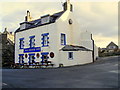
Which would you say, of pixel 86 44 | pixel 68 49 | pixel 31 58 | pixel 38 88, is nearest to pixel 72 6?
pixel 86 44

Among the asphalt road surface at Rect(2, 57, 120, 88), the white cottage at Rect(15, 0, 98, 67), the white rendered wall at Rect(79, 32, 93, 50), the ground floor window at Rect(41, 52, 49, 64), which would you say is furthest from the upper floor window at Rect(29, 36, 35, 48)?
the asphalt road surface at Rect(2, 57, 120, 88)

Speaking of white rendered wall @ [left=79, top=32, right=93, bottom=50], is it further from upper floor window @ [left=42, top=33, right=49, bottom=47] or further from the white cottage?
upper floor window @ [left=42, top=33, right=49, bottom=47]

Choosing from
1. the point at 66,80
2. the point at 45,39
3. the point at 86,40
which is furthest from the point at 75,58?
the point at 66,80

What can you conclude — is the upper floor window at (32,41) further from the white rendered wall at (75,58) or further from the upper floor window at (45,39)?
the white rendered wall at (75,58)

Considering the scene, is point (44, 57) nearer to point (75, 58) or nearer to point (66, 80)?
point (75, 58)

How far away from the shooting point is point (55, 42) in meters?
24.6

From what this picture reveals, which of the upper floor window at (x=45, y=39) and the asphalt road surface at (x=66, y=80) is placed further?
the upper floor window at (x=45, y=39)

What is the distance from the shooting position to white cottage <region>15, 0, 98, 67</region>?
964 inches

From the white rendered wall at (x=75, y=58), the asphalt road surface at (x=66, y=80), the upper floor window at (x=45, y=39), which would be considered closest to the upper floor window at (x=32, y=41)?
the upper floor window at (x=45, y=39)

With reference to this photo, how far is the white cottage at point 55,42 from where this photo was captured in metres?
24.5

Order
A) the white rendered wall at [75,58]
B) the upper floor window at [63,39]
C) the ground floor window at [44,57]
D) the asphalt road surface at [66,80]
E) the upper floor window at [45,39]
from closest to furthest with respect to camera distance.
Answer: the asphalt road surface at [66,80]
the white rendered wall at [75,58]
the ground floor window at [44,57]
the upper floor window at [45,39]
the upper floor window at [63,39]

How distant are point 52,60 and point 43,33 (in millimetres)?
4848

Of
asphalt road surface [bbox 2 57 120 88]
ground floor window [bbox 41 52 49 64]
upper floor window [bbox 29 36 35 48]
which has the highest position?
upper floor window [bbox 29 36 35 48]

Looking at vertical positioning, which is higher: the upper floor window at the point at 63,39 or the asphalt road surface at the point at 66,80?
the upper floor window at the point at 63,39
